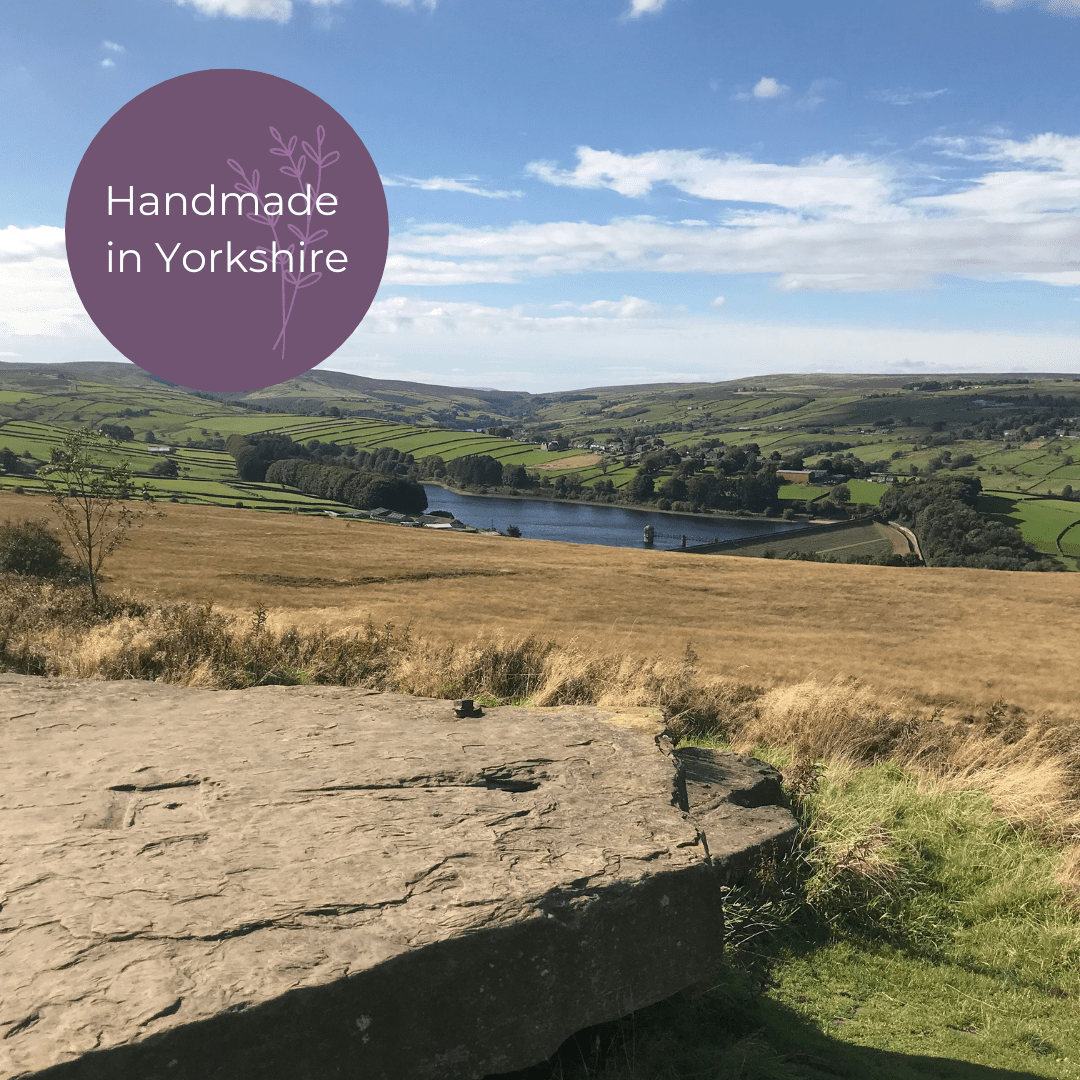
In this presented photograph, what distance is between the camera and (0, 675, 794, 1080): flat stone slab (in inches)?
139

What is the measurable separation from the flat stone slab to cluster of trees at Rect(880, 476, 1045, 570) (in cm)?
8889

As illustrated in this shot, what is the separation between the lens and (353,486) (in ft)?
408

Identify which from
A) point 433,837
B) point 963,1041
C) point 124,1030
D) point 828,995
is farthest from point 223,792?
point 963,1041

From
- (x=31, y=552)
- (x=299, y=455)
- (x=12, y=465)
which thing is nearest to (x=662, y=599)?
(x=31, y=552)

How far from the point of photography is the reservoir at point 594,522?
122188mm

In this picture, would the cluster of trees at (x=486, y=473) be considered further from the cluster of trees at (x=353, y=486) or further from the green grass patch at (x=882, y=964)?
the green grass patch at (x=882, y=964)

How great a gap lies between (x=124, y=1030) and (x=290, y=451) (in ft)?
521

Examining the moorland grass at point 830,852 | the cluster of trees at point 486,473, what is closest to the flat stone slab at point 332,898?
the moorland grass at point 830,852

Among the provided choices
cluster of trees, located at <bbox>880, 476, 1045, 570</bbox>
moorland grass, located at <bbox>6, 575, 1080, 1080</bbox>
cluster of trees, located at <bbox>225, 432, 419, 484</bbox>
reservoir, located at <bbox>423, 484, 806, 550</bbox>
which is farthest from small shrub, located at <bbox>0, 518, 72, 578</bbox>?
cluster of trees, located at <bbox>225, 432, 419, 484</bbox>

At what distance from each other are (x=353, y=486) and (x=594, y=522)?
4175 cm

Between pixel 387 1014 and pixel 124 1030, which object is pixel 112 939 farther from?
pixel 387 1014

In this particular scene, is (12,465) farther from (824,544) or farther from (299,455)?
(824,544)

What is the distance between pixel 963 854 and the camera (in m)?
8.41

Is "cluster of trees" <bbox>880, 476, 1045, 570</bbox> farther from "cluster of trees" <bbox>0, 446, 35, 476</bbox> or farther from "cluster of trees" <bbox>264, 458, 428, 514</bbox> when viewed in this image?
"cluster of trees" <bbox>0, 446, 35, 476</bbox>
